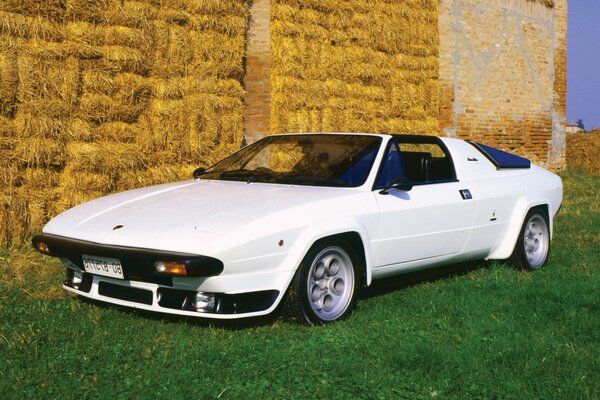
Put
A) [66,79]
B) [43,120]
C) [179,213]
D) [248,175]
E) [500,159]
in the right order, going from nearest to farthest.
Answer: [179,213] < [248,175] < [500,159] < [43,120] < [66,79]

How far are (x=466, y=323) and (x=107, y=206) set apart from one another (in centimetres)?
255

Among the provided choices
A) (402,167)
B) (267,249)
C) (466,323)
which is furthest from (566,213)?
(267,249)

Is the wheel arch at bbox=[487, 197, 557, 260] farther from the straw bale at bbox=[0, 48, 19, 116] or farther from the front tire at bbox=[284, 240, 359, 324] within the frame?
the straw bale at bbox=[0, 48, 19, 116]

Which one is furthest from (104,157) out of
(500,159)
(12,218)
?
(500,159)

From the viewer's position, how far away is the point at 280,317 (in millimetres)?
5082

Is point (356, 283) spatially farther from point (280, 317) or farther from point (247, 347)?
point (247, 347)

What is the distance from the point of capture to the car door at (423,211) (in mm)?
5543

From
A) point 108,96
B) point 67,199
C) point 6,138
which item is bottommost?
point 67,199

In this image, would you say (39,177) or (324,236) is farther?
(39,177)

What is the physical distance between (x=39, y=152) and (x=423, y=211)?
4303mm

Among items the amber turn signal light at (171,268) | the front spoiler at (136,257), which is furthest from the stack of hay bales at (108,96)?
the amber turn signal light at (171,268)

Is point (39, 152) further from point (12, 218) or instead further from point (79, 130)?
point (12, 218)

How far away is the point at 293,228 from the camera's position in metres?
4.75

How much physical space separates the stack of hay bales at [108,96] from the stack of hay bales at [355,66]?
1.10 meters
